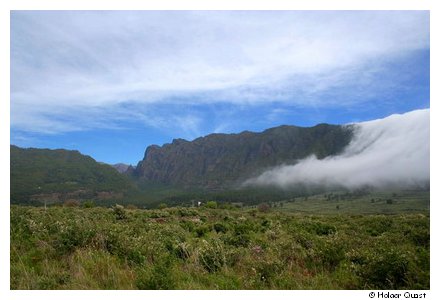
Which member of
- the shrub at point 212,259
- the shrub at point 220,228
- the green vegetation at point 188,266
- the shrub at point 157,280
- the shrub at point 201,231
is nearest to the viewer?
the shrub at point 157,280

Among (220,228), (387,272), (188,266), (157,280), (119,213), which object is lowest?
(220,228)

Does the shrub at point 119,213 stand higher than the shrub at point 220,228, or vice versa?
the shrub at point 119,213

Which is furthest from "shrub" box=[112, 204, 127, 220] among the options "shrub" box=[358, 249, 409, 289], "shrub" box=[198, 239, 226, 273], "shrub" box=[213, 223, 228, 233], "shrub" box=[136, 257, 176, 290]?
"shrub" box=[358, 249, 409, 289]

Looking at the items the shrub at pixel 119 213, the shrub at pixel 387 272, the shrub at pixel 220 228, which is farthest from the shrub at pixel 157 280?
the shrub at pixel 119 213

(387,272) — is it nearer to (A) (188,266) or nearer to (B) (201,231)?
(A) (188,266)

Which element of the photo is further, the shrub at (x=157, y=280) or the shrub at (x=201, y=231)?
the shrub at (x=201, y=231)

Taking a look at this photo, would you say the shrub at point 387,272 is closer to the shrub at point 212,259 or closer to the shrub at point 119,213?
the shrub at point 212,259

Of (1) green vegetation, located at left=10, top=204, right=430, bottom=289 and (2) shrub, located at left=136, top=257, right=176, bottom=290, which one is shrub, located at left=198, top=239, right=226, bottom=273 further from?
(2) shrub, located at left=136, top=257, right=176, bottom=290

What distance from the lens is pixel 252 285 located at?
6.45 m

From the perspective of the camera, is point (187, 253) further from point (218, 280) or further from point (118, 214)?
point (118, 214)

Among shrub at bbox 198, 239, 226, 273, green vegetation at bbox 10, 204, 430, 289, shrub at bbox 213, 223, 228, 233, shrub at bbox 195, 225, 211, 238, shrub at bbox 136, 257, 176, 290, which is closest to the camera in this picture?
shrub at bbox 136, 257, 176, 290

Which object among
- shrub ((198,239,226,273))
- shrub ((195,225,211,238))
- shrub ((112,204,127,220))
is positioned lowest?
shrub ((195,225,211,238))

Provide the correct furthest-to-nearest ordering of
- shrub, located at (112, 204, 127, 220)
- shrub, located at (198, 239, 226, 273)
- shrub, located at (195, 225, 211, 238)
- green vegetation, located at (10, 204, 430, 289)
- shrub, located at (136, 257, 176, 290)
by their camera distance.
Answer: shrub, located at (112, 204, 127, 220)
shrub, located at (195, 225, 211, 238)
shrub, located at (198, 239, 226, 273)
green vegetation, located at (10, 204, 430, 289)
shrub, located at (136, 257, 176, 290)

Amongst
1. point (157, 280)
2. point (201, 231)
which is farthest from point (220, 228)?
point (157, 280)
